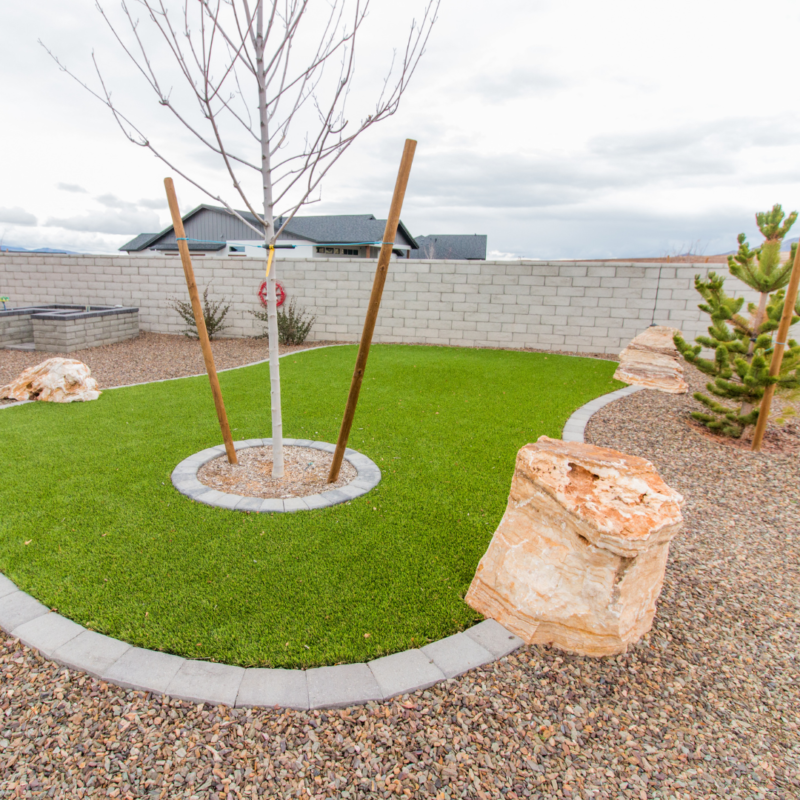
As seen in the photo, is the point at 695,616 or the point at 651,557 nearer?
the point at 651,557

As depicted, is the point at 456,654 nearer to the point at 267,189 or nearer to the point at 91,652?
the point at 91,652

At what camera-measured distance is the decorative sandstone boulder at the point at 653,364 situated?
23.6 feet

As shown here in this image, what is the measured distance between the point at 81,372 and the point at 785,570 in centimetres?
708

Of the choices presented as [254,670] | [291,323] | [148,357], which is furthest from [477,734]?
[291,323]

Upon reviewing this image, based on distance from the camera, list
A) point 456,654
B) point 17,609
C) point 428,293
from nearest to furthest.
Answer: point 456,654, point 17,609, point 428,293

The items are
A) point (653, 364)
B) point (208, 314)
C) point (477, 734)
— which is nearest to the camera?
point (477, 734)

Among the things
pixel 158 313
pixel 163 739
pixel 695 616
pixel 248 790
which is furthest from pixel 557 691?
pixel 158 313

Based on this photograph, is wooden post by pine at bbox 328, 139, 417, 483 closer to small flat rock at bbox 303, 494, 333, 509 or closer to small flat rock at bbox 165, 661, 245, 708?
small flat rock at bbox 303, 494, 333, 509

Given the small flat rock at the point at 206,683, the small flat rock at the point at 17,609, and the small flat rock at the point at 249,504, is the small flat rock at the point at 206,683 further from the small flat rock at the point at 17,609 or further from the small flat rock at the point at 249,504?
the small flat rock at the point at 249,504

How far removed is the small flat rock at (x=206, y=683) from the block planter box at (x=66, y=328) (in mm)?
8880

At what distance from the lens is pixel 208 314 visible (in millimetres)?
10695

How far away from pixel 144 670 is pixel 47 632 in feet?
1.90

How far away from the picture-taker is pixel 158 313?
1121 cm

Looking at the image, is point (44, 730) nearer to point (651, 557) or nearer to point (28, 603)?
point (28, 603)
